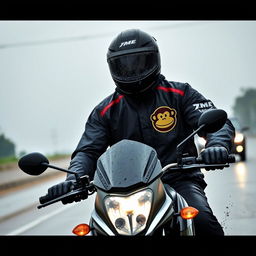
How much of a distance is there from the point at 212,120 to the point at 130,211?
80 centimetres

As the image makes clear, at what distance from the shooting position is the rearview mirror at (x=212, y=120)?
3.29 meters

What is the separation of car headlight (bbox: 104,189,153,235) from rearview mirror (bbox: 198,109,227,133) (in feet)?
2.13

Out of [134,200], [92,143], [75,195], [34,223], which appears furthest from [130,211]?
[34,223]

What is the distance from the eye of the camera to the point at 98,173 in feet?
9.91

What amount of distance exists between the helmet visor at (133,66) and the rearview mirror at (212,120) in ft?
2.44

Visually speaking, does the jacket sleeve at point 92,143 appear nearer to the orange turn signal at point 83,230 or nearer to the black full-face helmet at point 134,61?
the black full-face helmet at point 134,61

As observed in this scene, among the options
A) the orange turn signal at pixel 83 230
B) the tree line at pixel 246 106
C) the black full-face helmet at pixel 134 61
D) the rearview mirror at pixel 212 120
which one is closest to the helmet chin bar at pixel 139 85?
the black full-face helmet at pixel 134 61

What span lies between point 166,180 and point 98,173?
933mm

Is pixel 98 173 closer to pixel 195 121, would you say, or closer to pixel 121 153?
pixel 121 153

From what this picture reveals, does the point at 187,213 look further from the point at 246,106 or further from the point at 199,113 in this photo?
the point at 246,106
